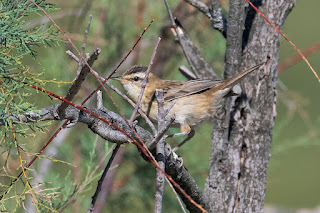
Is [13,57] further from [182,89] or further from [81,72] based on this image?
[182,89]

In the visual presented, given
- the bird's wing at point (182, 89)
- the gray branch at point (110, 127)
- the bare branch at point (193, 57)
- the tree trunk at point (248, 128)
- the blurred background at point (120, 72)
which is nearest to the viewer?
→ the gray branch at point (110, 127)

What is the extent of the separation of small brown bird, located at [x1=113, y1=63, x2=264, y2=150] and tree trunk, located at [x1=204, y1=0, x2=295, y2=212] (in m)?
0.51

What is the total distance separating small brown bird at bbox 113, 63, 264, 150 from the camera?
359 cm

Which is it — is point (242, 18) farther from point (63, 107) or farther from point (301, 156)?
point (301, 156)

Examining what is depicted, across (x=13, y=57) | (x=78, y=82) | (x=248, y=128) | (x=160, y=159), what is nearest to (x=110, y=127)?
(x=160, y=159)

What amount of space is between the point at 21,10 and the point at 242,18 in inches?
58.5

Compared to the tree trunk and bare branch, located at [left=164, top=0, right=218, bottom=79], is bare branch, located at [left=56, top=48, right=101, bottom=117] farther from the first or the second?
bare branch, located at [left=164, top=0, right=218, bottom=79]

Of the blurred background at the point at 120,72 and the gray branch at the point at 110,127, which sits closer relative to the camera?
the gray branch at the point at 110,127

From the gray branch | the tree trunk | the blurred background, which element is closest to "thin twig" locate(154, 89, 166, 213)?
A: the gray branch

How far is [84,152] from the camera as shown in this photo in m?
4.11

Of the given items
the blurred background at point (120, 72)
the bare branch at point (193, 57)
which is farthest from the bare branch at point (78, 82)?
the blurred background at point (120, 72)

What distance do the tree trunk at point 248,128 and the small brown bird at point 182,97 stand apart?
1.67ft

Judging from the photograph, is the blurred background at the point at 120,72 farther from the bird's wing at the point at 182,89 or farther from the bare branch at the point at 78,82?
the bare branch at the point at 78,82

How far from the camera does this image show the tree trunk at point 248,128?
292cm
